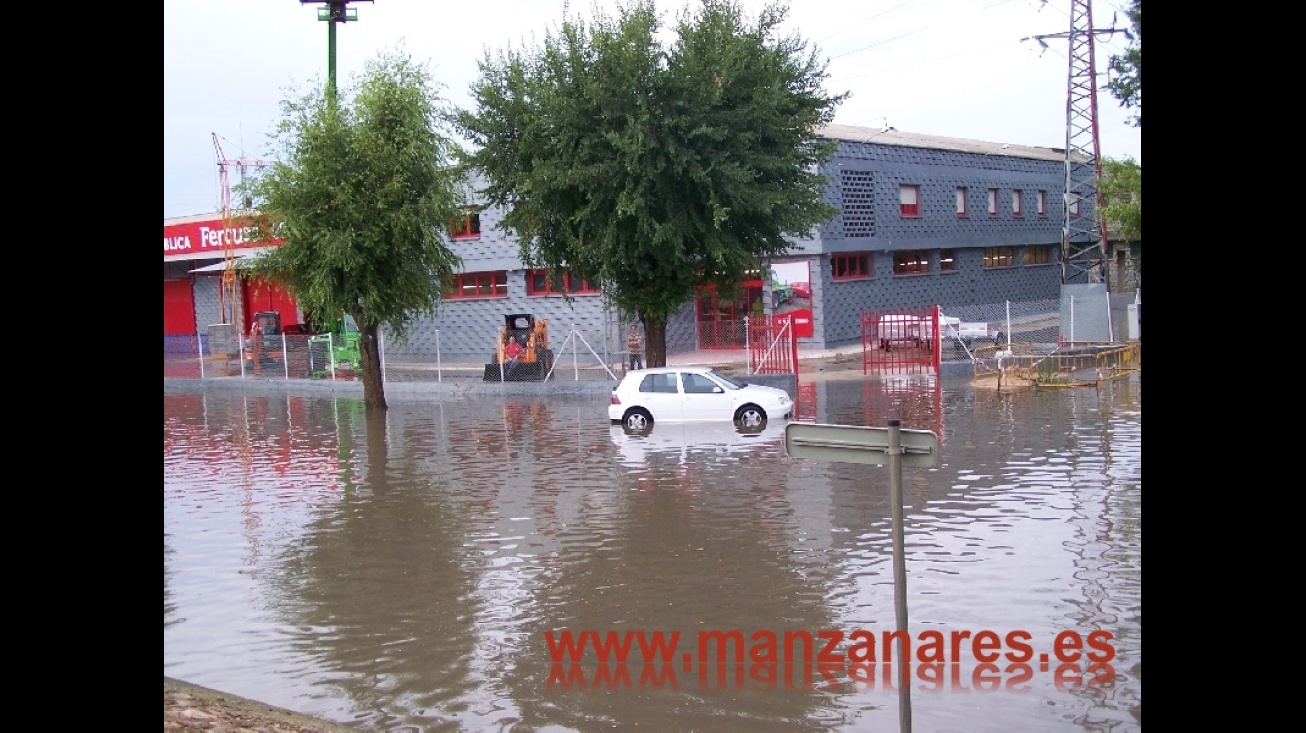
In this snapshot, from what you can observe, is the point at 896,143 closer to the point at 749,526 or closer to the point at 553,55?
A: the point at 553,55

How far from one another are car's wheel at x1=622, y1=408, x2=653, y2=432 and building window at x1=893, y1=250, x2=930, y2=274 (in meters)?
21.8

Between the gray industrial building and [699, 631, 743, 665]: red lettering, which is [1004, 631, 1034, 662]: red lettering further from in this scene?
the gray industrial building

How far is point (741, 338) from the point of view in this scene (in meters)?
38.2

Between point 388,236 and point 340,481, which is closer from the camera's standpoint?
point 340,481

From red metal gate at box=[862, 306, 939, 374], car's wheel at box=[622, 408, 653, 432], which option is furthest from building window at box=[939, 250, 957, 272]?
car's wheel at box=[622, 408, 653, 432]

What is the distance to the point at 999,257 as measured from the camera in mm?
49344

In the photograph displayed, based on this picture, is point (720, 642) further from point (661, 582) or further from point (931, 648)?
point (661, 582)

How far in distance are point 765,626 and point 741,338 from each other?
28667 mm

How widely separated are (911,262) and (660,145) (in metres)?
21.2

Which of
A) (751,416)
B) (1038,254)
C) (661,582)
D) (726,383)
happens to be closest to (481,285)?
(726,383)

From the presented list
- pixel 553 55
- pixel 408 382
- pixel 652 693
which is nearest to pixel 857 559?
pixel 652 693

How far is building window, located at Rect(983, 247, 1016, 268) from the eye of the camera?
4853cm

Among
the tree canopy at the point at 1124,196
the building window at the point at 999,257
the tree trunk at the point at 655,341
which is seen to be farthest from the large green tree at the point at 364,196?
the building window at the point at 999,257

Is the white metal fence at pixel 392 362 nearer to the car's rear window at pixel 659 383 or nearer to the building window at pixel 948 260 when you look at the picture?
the car's rear window at pixel 659 383
